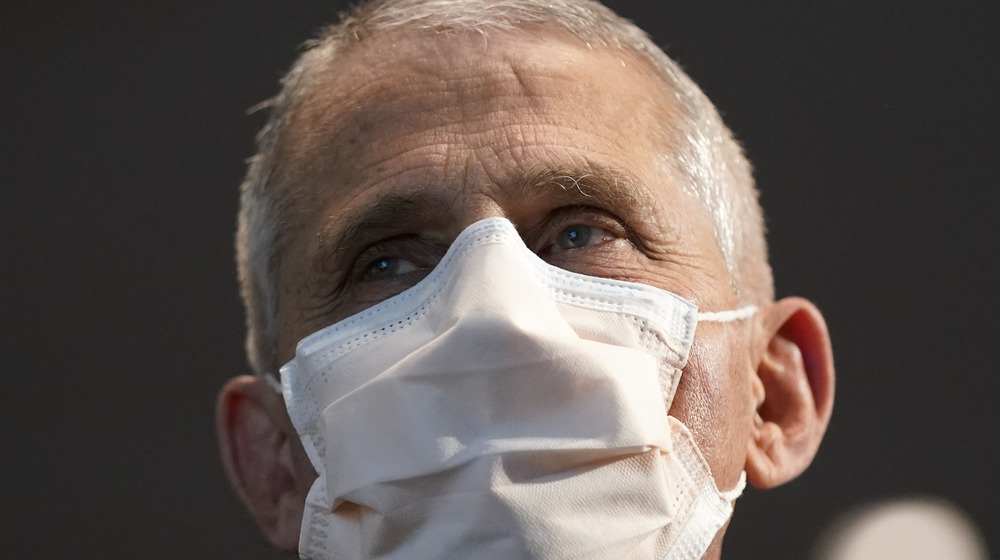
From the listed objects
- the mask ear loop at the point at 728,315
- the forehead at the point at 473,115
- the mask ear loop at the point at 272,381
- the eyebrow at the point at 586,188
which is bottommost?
the mask ear loop at the point at 728,315

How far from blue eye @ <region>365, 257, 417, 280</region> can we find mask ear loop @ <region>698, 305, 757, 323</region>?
0.44 metres

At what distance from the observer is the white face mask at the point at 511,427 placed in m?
1.25

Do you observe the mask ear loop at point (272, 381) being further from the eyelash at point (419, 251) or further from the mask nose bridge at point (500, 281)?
the mask nose bridge at point (500, 281)

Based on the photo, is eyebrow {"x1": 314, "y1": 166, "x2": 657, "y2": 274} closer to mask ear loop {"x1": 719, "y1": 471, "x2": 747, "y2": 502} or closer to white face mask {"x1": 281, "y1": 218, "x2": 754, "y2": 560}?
white face mask {"x1": 281, "y1": 218, "x2": 754, "y2": 560}

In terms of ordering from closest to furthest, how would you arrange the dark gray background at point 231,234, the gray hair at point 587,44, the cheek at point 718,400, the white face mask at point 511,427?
the white face mask at point 511,427 < the cheek at point 718,400 < the gray hair at point 587,44 < the dark gray background at point 231,234

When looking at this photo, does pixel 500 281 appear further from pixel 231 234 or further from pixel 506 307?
pixel 231 234

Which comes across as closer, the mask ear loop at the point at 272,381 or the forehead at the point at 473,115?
the forehead at the point at 473,115

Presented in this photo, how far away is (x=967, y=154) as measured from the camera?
7.18ft

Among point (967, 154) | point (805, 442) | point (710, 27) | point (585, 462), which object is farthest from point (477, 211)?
point (967, 154)

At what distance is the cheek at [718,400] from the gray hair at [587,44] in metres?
0.15

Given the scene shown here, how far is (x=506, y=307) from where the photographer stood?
4.33ft

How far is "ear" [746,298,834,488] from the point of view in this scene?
166 cm

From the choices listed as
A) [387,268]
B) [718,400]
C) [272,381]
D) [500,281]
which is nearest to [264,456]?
[272,381]

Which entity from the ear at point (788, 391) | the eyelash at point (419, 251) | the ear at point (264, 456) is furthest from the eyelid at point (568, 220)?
the ear at point (264, 456)
